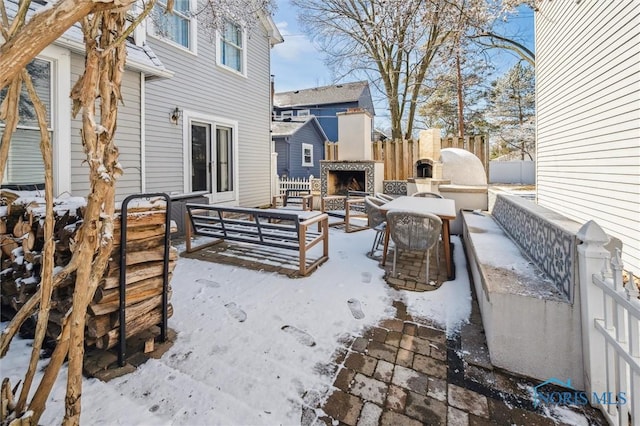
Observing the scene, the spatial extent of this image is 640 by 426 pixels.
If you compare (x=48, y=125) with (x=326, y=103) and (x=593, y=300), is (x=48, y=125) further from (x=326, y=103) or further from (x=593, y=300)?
(x=326, y=103)

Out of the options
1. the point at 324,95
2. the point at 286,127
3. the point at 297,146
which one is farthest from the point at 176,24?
the point at 324,95

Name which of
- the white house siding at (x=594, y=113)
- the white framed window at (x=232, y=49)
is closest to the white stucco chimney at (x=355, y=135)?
the white framed window at (x=232, y=49)

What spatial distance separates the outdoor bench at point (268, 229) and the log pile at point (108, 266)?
5.40ft

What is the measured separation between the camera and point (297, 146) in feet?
54.0

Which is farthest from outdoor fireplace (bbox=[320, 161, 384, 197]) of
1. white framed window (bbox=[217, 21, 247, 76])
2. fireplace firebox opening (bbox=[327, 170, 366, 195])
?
white framed window (bbox=[217, 21, 247, 76])

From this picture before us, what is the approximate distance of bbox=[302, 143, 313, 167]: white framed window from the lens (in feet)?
56.1

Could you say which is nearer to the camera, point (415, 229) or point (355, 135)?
point (415, 229)

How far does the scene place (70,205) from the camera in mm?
2191

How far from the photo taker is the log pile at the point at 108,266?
1.99 metres

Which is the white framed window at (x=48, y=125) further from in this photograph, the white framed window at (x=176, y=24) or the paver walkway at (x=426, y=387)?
the paver walkway at (x=426, y=387)

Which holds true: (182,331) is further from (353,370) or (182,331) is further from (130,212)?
(353,370)

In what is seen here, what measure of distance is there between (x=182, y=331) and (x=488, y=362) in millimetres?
2298

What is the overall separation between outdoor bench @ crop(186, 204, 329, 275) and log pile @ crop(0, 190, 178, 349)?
164 cm

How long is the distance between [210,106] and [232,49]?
1904mm
